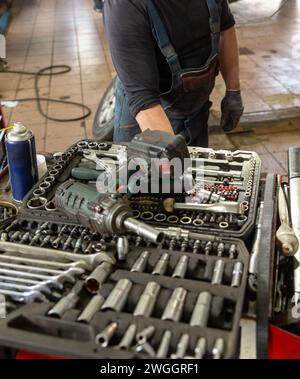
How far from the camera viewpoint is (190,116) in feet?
4.89

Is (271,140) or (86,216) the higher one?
(86,216)

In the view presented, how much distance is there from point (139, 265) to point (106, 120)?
1817mm

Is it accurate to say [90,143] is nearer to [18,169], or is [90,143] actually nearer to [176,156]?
[18,169]

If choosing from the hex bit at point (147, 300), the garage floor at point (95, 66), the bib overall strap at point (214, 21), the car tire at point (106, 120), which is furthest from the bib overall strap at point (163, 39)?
the garage floor at point (95, 66)

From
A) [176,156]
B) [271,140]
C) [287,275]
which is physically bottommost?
[271,140]

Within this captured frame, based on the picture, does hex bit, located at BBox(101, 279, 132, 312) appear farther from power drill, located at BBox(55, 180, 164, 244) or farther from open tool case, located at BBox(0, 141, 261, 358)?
power drill, located at BBox(55, 180, 164, 244)

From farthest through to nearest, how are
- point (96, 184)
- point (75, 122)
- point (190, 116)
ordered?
1. point (75, 122)
2. point (190, 116)
3. point (96, 184)

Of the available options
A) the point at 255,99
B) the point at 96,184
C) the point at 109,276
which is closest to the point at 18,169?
the point at 96,184

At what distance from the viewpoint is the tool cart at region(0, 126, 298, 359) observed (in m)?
0.63

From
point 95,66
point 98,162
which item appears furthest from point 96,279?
point 95,66

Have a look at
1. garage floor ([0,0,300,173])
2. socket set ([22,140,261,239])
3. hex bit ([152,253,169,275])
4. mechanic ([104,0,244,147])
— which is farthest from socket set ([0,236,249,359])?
garage floor ([0,0,300,173])

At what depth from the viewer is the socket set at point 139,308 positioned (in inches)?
24.0

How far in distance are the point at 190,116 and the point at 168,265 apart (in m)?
0.81
